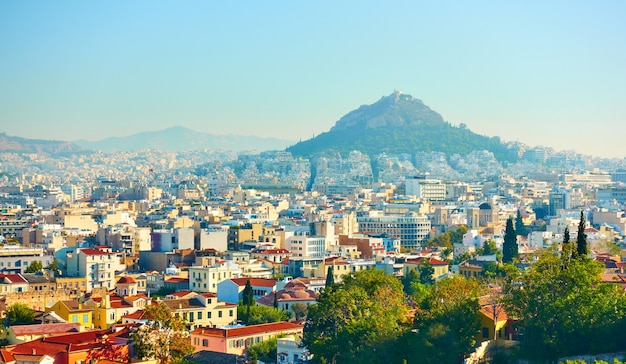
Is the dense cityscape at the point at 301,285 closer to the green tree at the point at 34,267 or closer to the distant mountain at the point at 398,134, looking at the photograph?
the green tree at the point at 34,267

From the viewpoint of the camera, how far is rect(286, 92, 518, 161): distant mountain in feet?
506

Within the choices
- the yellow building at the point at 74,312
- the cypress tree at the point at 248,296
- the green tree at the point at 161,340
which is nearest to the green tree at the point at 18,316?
the yellow building at the point at 74,312

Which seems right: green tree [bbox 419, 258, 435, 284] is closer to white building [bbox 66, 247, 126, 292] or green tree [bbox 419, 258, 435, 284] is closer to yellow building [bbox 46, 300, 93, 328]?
white building [bbox 66, 247, 126, 292]

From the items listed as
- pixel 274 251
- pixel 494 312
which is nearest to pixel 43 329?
pixel 494 312

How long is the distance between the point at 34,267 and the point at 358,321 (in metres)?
15.9

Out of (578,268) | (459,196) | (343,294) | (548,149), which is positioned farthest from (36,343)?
(548,149)

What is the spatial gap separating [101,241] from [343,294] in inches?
878

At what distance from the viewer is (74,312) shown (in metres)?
27.7

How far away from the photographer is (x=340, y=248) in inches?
1797

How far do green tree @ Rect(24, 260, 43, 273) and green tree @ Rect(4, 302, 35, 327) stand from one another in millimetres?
7993

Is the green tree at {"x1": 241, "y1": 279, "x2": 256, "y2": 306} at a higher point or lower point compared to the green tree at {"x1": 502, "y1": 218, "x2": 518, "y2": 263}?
lower

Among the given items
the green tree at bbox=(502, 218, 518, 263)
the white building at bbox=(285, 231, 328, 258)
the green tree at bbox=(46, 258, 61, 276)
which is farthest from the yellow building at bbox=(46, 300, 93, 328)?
the white building at bbox=(285, 231, 328, 258)

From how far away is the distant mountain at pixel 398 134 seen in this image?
154250 mm

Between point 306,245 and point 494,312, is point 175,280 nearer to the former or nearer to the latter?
point 306,245
